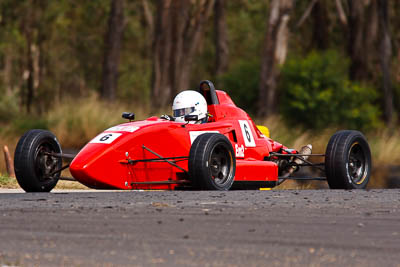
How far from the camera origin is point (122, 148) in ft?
38.5

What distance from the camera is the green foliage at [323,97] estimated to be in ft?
111

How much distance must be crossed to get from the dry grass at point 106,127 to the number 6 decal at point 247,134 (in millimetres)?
9620

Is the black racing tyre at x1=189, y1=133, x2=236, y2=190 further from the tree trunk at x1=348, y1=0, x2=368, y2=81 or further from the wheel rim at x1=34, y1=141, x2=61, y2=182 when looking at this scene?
the tree trunk at x1=348, y1=0, x2=368, y2=81

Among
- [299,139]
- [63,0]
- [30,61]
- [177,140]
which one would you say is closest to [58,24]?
[63,0]

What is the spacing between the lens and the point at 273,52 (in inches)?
1268

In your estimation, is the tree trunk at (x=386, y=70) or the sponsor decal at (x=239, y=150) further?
the tree trunk at (x=386, y=70)

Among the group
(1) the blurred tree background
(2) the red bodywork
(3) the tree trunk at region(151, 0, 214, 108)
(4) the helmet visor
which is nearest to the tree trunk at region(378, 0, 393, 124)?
(1) the blurred tree background

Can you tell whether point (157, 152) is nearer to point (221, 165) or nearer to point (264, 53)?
point (221, 165)

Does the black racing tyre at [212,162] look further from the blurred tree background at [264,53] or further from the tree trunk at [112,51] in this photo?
the tree trunk at [112,51]

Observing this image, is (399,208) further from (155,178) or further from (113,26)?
(113,26)

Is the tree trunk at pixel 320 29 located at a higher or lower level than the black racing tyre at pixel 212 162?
higher

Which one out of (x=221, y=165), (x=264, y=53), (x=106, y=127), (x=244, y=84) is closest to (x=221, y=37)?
(x=244, y=84)

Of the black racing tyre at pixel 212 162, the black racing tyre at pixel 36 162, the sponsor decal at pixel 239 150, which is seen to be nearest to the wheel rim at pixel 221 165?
the black racing tyre at pixel 212 162

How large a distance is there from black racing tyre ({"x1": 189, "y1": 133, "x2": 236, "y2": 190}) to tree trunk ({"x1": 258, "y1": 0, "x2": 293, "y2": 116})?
19.6 m
